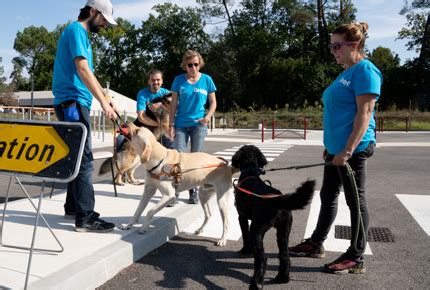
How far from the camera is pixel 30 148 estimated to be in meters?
3.10

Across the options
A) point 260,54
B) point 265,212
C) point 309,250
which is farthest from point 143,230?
point 260,54

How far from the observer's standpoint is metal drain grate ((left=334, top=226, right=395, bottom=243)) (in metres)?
4.62

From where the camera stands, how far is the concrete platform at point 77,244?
3.10 m

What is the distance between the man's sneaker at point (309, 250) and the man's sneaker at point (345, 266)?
35 cm

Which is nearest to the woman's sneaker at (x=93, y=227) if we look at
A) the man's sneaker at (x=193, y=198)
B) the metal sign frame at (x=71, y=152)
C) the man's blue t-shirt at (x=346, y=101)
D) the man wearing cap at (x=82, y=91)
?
the man wearing cap at (x=82, y=91)

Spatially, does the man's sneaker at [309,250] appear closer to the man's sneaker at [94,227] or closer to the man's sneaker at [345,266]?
the man's sneaker at [345,266]

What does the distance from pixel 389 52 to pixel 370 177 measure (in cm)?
5314

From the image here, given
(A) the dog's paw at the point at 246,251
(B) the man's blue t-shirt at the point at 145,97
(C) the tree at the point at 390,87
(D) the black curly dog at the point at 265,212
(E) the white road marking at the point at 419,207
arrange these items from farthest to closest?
(C) the tree at the point at 390,87 → (B) the man's blue t-shirt at the point at 145,97 → (E) the white road marking at the point at 419,207 → (A) the dog's paw at the point at 246,251 → (D) the black curly dog at the point at 265,212

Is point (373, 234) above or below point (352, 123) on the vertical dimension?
below

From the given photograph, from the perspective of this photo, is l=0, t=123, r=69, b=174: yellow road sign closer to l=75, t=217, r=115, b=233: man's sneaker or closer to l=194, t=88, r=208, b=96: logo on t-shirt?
l=75, t=217, r=115, b=233: man's sneaker

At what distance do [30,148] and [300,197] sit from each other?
2189 millimetres

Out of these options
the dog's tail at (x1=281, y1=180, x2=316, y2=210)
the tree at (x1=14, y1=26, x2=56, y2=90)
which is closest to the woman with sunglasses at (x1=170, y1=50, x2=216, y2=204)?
the dog's tail at (x1=281, y1=180, x2=316, y2=210)

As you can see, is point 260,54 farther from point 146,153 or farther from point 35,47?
point 146,153

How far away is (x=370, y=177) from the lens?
356 inches
